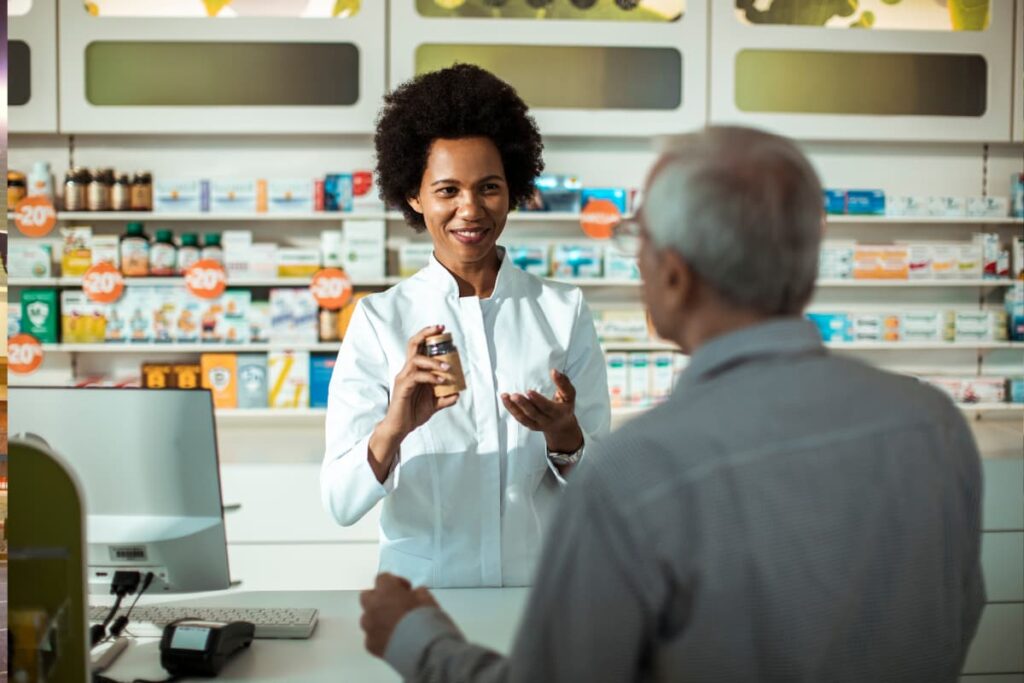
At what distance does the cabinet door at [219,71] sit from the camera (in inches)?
144

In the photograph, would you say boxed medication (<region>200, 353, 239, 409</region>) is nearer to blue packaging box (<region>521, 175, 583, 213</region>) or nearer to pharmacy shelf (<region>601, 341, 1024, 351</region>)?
blue packaging box (<region>521, 175, 583, 213</region>)

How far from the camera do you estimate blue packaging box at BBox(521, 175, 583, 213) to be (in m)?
3.83

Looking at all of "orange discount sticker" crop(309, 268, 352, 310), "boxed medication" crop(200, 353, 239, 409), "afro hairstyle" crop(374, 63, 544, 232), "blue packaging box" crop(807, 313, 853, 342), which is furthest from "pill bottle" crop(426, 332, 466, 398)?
"blue packaging box" crop(807, 313, 853, 342)

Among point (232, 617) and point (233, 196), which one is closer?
point (232, 617)

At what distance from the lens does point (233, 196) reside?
12.2 ft

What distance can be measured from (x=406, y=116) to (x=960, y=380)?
3.10 metres

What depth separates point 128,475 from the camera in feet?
4.96

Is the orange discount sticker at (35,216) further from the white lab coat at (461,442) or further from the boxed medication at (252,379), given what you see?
the white lab coat at (461,442)

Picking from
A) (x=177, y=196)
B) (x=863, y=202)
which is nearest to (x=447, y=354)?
(x=177, y=196)

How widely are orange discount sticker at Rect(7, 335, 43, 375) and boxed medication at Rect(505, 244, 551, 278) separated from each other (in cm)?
197

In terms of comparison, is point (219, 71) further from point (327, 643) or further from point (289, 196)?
point (327, 643)

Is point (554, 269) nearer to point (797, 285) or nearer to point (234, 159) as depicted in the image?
point (234, 159)

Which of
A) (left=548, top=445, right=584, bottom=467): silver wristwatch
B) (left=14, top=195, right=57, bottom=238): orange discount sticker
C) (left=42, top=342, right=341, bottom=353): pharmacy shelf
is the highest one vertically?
(left=14, top=195, right=57, bottom=238): orange discount sticker

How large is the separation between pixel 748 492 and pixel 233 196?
3.37 m
